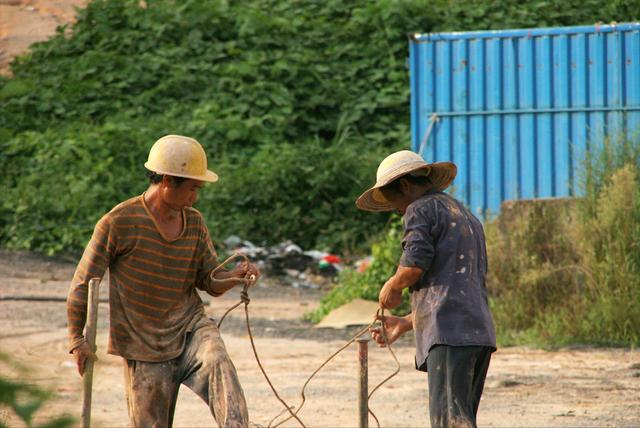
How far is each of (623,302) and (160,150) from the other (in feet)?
21.5

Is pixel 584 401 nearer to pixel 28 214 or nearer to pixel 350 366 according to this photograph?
pixel 350 366

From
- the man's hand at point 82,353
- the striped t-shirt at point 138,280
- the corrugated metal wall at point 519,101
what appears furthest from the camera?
the corrugated metal wall at point 519,101

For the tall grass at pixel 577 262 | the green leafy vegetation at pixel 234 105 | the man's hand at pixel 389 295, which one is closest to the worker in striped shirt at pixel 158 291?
the man's hand at pixel 389 295

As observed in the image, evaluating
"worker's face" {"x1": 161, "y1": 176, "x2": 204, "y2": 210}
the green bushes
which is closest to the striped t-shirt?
"worker's face" {"x1": 161, "y1": 176, "x2": 204, "y2": 210}

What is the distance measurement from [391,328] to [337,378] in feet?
13.7

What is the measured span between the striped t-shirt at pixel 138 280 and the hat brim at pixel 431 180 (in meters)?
0.87

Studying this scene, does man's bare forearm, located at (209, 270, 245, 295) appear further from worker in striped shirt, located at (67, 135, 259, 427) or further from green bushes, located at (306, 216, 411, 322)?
green bushes, located at (306, 216, 411, 322)

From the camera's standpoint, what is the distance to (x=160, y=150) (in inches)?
207

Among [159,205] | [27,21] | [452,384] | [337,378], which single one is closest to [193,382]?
[159,205]

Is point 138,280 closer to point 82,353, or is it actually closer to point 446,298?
point 82,353

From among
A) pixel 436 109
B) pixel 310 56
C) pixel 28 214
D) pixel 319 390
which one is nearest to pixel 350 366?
pixel 319 390

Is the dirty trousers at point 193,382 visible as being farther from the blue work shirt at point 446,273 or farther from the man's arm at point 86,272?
the blue work shirt at point 446,273

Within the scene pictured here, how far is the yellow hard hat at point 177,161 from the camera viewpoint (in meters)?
5.22

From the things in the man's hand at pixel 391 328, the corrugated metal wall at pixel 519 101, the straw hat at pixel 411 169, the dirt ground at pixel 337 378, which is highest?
the corrugated metal wall at pixel 519 101
